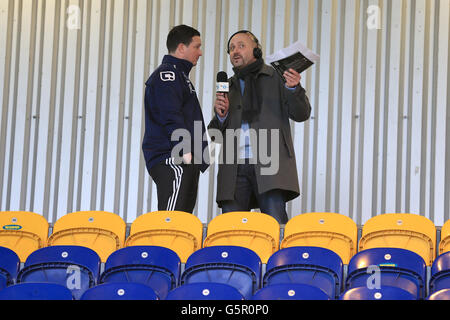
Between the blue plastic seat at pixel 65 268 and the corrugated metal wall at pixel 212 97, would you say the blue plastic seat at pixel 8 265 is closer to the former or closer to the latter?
the blue plastic seat at pixel 65 268

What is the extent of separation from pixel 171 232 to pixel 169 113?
0.96 m

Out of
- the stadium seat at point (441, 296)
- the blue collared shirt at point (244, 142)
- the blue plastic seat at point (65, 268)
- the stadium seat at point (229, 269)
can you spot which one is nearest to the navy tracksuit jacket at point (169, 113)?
the blue collared shirt at point (244, 142)

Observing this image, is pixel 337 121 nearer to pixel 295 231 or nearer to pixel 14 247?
pixel 295 231

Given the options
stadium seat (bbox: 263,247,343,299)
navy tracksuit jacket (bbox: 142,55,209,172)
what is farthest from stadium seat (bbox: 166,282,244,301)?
navy tracksuit jacket (bbox: 142,55,209,172)

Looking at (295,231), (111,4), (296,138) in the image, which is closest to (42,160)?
(111,4)

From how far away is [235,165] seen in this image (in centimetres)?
685

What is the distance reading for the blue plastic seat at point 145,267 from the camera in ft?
16.9

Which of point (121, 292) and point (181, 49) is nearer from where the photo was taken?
point (121, 292)

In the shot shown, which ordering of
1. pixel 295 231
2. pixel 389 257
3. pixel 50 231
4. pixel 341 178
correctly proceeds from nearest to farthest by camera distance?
pixel 389 257
pixel 295 231
pixel 50 231
pixel 341 178

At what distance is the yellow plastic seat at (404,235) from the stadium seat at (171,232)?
107cm

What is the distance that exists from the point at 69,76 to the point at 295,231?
3.96 meters

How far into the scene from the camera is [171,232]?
607 centimetres
